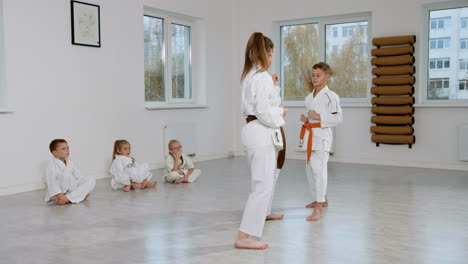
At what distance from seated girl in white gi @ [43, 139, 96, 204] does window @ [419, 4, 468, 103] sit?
4467 millimetres

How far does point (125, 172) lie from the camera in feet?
16.1

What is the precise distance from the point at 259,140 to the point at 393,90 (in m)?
4.12

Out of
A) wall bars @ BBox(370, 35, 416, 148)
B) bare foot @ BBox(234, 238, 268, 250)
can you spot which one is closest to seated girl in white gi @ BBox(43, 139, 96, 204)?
bare foot @ BBox(234, 238, 268, 250)

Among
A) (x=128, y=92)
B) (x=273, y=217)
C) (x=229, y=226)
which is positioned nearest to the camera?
(x=229, y=226)

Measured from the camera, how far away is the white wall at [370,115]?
247 inches

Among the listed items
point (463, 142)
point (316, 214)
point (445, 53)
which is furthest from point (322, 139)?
point (445, 53)

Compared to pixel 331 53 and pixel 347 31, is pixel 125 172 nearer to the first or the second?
pixel 331 53

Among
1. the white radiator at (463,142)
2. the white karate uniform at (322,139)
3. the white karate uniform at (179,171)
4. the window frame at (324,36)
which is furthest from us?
the window frame at (324,36)

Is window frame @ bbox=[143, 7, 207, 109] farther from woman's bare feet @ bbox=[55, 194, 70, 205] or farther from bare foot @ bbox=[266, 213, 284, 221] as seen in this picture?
bare foot @ bbox=[266, 213, 284, 221]

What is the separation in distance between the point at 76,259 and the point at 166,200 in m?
1.66

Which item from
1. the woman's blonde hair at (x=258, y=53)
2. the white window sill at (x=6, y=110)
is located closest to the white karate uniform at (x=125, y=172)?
the white window sill at (x=6, y=110)

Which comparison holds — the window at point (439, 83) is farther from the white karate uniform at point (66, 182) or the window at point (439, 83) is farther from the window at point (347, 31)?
the white karate uniform at point (66, 182)

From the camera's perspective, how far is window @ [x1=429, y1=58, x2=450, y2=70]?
251 inches

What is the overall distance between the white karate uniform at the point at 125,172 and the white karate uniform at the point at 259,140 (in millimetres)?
2315
